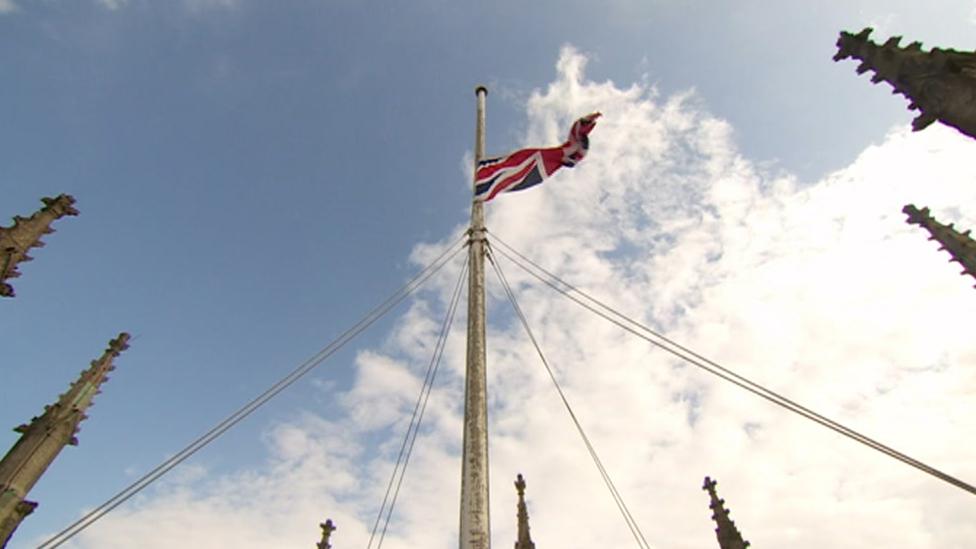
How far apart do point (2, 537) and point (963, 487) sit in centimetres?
1550

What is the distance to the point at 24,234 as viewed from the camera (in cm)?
1175

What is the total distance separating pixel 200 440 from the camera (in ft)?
32.9

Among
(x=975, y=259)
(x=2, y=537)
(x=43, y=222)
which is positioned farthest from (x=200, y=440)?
(x=975, y=259)

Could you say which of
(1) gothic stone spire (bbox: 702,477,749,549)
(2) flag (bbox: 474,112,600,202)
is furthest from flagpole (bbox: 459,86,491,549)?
(1) gothic stone spire (bbox: 702,477,749,549)

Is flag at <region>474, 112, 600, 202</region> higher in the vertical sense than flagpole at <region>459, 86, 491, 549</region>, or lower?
higher

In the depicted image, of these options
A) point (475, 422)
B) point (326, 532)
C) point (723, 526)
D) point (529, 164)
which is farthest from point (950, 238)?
point (326, 532)

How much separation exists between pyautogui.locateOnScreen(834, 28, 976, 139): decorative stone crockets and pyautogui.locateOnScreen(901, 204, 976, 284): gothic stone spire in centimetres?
1671

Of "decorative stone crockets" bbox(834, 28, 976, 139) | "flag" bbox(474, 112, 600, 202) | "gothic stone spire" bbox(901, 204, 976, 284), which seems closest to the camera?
"decorative stone crockets" bbox(834, 28, 976, 139)

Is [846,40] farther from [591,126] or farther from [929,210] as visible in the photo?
[929,210]

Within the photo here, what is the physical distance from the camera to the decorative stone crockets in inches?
309

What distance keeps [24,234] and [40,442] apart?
491 cm

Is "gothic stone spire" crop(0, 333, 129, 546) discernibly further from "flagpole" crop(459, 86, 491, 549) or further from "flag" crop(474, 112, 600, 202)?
"flag" crop(474, 112, 600, 202)

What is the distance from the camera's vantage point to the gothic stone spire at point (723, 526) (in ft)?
→ 60.8

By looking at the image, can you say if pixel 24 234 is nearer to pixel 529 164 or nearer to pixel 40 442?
pixel 40 442
